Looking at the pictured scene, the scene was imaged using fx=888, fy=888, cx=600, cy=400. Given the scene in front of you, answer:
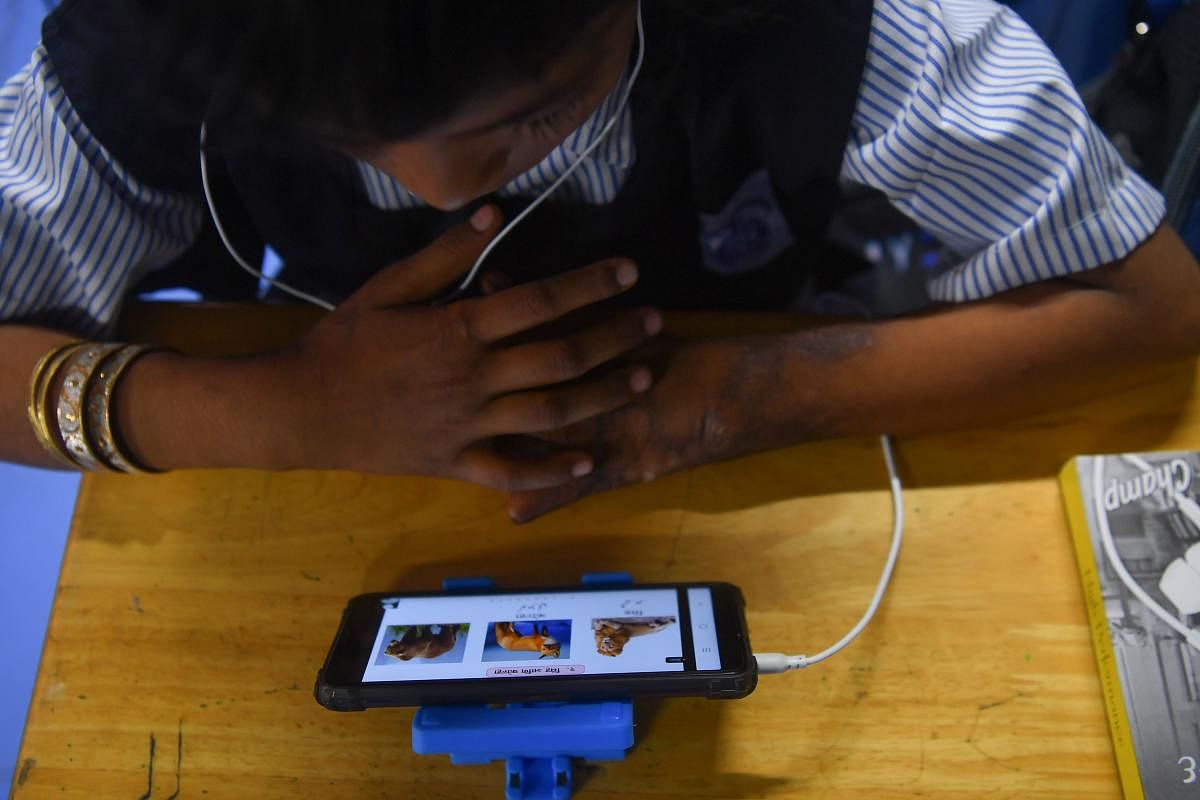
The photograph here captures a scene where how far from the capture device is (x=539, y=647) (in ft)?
1.61

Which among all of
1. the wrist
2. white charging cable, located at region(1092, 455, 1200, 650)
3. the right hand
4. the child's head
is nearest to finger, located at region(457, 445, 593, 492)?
the right hand

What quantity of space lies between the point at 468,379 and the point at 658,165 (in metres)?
0.20

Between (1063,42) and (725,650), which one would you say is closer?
(725,650)

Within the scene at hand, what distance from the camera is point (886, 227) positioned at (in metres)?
0.90

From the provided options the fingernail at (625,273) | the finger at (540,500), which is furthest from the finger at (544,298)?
the finger at (540,500)

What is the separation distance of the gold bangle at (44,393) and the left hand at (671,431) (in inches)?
11.7

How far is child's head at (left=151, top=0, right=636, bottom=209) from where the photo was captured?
0.33m

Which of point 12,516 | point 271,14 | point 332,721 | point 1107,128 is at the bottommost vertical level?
point 12,516

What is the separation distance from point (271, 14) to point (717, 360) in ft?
1.18

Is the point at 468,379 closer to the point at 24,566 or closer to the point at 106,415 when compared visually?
the point at 106,415

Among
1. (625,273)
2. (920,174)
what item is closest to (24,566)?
(625,273)

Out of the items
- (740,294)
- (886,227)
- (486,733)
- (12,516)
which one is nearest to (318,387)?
(486,733)

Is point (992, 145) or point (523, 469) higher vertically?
point (992, 145)

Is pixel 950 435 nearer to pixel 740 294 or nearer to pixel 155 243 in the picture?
pixel 740 294
